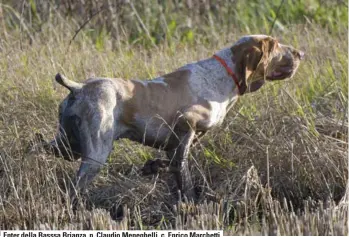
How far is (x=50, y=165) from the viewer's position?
705cm

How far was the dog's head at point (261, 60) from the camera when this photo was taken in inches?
277

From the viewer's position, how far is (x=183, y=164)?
689cm

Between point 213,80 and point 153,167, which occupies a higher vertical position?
point 213,80

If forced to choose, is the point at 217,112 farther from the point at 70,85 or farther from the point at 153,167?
the point at 70,85

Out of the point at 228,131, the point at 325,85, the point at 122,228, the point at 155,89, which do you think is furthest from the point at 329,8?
the point at 122,228

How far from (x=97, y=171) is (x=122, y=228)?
88 cm

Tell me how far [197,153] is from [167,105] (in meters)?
0.74

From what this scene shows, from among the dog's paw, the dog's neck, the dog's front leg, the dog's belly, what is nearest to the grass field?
the dog's front leg

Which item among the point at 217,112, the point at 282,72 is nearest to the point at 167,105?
the point at 217,112

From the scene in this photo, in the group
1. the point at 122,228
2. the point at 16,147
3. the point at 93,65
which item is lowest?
the point at 122,228

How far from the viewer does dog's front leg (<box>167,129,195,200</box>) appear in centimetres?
682

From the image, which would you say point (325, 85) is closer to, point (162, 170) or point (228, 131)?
point (228, 131)

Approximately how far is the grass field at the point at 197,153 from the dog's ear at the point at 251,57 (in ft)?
1.75

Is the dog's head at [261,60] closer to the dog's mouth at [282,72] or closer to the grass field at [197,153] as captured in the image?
the dog's mouth at [282,72]
